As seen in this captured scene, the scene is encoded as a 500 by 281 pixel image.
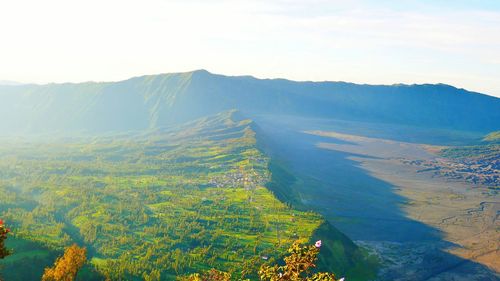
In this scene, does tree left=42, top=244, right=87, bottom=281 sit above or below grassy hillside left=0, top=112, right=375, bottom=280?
above

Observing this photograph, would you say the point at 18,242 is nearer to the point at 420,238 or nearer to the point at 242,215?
the point at 242,215

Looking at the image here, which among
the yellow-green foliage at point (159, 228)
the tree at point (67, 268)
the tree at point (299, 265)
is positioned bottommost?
the yellow-green foliage at point (159, 228)

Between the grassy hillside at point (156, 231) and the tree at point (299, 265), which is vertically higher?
the tree at point (299, 265)

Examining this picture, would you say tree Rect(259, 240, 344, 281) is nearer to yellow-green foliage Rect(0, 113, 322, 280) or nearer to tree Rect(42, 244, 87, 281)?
tree Rect(42, 244, 87, 281)

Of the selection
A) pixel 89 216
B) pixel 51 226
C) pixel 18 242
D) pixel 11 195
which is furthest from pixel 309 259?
pixel 11 195

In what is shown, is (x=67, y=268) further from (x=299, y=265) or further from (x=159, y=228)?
(x=159, y=228)

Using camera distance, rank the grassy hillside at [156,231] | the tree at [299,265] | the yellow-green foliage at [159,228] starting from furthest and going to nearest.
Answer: the yellow-green foliage at [159,228] < the grassy hillside at [156,231] < the tree at [299,265]

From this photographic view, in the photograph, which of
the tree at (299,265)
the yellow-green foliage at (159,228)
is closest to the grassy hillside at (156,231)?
the yellow-green foliage at (159,228)

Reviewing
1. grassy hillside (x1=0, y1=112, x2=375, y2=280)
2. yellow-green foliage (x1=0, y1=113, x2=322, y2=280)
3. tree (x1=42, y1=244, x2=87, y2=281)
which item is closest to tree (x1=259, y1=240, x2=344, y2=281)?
tree (x1=42, y1=244, x2=87, y2=281)

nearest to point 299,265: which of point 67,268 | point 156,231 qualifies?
point 67,268

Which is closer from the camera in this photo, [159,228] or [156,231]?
[156,231]

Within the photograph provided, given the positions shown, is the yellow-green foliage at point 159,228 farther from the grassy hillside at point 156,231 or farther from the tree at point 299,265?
the tree at point 299,265
